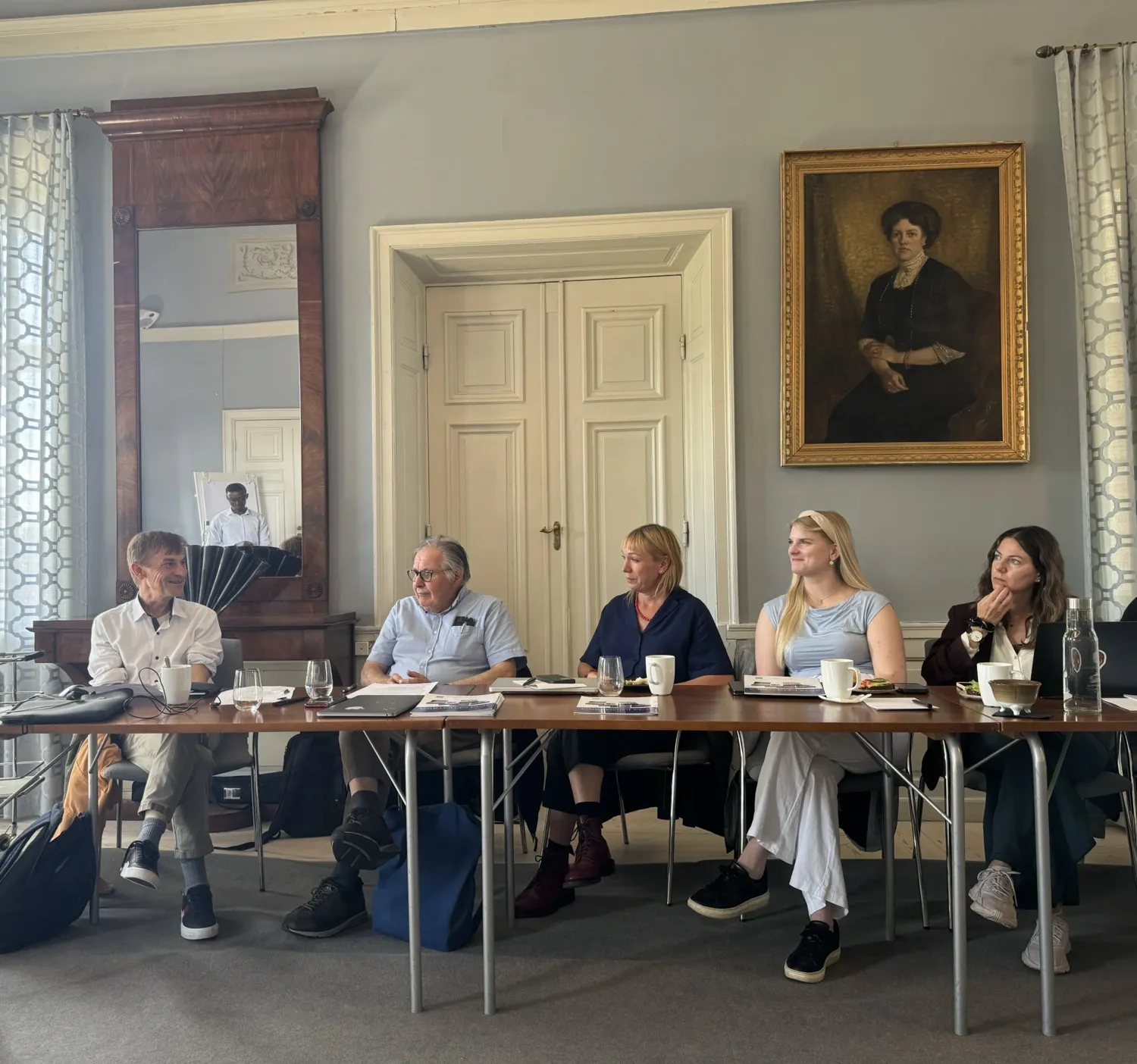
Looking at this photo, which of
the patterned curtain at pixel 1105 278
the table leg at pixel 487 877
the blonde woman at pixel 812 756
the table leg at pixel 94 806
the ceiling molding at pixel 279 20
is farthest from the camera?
the ceiling molding at pixel 279 20

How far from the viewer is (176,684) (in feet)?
8.30

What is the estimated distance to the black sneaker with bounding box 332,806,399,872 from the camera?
8.64ft

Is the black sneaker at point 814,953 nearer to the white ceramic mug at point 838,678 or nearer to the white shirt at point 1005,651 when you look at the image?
the white ceramic mug at point 838,678

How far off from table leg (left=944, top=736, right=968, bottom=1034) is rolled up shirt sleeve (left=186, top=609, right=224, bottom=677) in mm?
2195

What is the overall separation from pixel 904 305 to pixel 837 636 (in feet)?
5.40

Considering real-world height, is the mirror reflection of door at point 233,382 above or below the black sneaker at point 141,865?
above

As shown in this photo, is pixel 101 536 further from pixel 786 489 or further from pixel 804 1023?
pixel 804 1023

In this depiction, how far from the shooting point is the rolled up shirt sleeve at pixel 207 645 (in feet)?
10.3

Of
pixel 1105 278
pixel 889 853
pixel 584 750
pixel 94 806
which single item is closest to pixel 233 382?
pixel 94 806

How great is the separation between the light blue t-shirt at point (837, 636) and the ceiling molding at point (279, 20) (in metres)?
2.52

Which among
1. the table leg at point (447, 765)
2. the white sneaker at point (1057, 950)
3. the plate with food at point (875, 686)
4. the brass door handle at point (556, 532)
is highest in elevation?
the brass door handle at point (556, 532)

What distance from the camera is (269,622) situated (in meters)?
3.84

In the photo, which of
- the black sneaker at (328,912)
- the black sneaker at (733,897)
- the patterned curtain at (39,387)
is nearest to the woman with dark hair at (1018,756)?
the black sneaker at (733,897)

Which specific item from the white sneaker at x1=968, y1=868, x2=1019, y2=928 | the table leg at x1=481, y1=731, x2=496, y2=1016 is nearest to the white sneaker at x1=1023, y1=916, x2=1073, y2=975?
the white sneaker at x1=968, y1=868, x2=1019, y2=928
